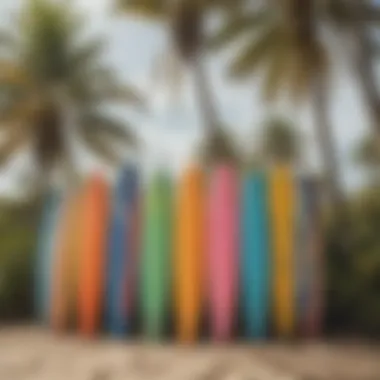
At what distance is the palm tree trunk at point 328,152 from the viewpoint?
19.4ft

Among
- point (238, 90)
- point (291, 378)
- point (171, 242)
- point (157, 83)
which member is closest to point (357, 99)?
point (238, 90)

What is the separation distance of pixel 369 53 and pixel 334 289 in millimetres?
2450

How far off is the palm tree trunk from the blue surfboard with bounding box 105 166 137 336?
1988 millimetres

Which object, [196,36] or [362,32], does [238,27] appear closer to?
[196,36]

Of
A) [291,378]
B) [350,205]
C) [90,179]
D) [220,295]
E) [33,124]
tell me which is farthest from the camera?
[33,124]

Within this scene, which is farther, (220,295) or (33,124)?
(33,124)

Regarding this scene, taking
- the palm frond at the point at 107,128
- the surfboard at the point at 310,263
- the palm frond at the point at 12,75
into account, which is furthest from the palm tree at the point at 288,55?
the palm frond at the point at 12,75

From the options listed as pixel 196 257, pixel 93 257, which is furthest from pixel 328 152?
pixel 93 257

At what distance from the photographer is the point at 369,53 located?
643 cm

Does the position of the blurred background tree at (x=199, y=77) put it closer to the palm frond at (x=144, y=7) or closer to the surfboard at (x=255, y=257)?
the palm frond at (x=144, y=7)

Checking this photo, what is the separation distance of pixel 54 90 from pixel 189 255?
10.7ft

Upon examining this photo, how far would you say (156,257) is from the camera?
4.35 metres

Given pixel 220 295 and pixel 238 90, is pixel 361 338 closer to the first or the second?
pixel 220 295

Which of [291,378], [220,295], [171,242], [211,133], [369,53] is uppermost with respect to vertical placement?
[369,53]
